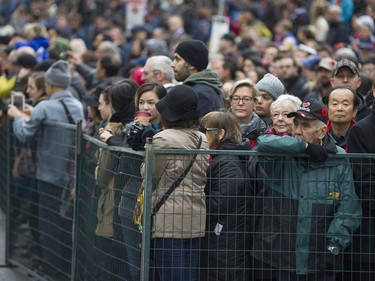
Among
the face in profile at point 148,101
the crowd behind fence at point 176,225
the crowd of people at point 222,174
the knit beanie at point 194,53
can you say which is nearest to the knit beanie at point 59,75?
the crowd of people at point 222,174

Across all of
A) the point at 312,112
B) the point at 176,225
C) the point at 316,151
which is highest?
the point at 312,112

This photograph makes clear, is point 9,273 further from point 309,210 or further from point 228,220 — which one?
point 309,210

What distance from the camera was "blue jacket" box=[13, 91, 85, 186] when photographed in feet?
33.3

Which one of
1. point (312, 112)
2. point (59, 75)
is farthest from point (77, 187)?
point (312, 112)

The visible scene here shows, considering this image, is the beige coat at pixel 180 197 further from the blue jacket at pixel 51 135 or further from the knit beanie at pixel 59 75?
the knit beanie at pixel 59 75

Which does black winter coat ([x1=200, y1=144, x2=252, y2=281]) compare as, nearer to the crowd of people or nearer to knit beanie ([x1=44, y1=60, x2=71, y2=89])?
the crowd of people

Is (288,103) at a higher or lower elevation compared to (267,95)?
lower

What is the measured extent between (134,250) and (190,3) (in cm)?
2483

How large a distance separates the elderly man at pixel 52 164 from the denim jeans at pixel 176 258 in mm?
2467

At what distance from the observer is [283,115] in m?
8.65

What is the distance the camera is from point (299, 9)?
26844mm

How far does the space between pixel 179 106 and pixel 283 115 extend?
1114 mm

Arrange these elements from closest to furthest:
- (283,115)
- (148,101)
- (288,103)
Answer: (283,115) → (288,103) → (148,101)

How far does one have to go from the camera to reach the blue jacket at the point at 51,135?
33.3 ft
